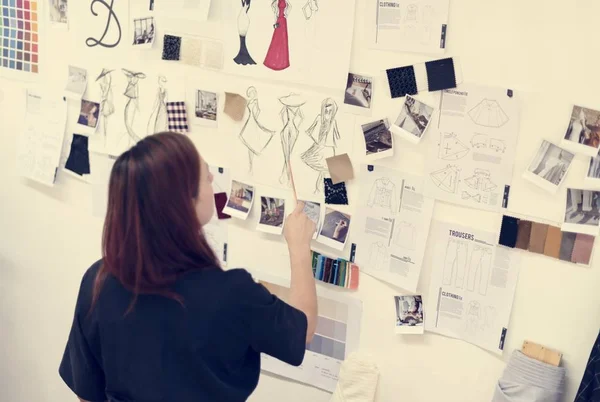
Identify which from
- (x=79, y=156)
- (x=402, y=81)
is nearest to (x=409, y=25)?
(x=402, y=81)

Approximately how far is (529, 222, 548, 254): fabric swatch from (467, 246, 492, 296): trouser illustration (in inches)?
3.7

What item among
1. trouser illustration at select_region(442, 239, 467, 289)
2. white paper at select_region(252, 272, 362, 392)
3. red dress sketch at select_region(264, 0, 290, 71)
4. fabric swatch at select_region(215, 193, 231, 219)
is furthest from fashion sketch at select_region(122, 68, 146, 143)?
trouser illustration at select_region(442, 239, 467, 289)

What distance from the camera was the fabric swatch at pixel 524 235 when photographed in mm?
1375

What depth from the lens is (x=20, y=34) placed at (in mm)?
2115

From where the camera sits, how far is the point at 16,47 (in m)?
2.14

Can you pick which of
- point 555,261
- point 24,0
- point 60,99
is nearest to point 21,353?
point 60,99

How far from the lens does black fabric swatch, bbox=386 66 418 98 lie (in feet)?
4.75

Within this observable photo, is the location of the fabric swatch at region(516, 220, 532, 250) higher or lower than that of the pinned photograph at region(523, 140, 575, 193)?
lower

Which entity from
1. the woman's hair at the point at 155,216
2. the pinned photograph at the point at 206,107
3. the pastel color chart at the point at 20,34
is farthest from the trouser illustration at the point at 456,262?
the pastel color chart at the point at 20,34

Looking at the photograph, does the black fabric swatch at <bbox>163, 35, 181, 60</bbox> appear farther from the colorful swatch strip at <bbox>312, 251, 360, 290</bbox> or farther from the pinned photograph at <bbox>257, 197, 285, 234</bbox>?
the colorful swatch strip at <bbox>312, 251, 360, 290</bbox>

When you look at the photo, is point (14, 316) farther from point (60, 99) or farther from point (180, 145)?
point (180, 145)

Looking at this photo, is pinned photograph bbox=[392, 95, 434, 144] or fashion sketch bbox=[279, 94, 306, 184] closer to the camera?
pinned photograph bbox=[392, 95, 434, 144]

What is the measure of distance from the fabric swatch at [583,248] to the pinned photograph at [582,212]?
0.02 meters

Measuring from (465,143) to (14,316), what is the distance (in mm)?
1792
